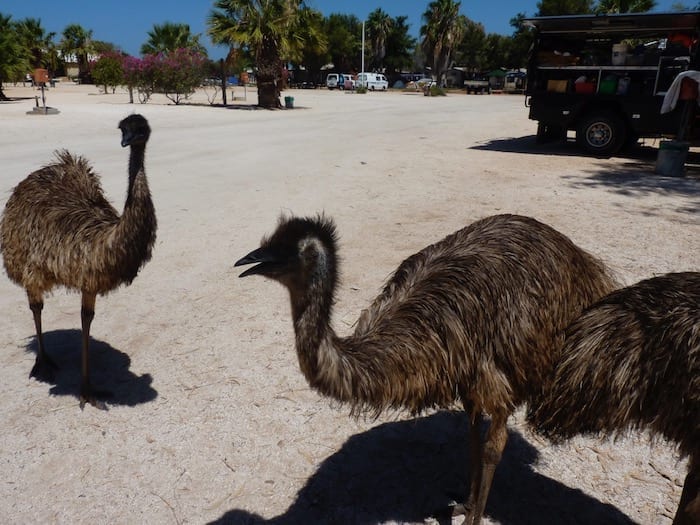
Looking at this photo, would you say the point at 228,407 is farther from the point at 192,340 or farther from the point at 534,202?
the point at 534,202

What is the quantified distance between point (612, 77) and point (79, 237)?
12.8 metres

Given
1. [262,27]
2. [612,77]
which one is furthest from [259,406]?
[262,27]

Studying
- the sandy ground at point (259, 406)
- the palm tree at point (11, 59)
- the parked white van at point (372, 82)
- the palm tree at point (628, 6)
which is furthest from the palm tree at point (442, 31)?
the sandy ground at point (259, 406)

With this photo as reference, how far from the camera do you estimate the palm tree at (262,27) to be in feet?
84.7

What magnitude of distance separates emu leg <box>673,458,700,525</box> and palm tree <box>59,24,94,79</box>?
78.3 metres

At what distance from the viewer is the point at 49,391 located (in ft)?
12.5

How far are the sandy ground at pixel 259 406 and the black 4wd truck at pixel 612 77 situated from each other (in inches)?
137

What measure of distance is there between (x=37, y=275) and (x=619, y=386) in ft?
11.6

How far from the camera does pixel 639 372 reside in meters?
2.09

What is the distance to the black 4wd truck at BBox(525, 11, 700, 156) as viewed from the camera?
39.7 ft

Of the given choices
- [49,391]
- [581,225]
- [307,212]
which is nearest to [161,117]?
[307,212]

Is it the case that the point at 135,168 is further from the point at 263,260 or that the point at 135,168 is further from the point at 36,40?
the point at 36,40

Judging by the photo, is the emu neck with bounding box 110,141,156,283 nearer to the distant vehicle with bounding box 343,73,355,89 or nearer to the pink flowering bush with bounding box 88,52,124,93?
the pink flowering bush with bounding box 88,52,124,93

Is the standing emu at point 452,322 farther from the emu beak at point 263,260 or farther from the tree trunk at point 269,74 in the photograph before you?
the tree trunk at point 269,74
